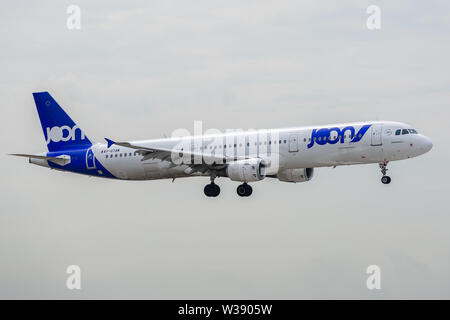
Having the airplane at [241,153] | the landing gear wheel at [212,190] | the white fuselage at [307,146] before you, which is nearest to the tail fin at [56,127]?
the airplane at [241,153]

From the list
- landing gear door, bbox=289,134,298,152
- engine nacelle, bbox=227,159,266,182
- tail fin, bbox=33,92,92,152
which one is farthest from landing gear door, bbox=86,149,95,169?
landing gear door, bbox=289,134,298,152

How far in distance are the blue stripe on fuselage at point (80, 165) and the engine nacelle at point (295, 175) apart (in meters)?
12.1

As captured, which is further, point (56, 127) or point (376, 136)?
point (56, 127)

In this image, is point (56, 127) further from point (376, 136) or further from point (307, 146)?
point (376, 136)

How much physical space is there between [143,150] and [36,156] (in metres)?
9.83

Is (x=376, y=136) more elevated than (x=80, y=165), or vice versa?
(x=80, y=165)

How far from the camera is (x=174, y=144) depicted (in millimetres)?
64500

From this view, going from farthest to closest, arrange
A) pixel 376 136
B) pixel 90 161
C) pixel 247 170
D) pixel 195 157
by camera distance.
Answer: pixel 90 161, pixel 195 157, pixel 247 170, pixel 376 136

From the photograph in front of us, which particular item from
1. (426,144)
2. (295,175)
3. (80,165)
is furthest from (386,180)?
(80,165)

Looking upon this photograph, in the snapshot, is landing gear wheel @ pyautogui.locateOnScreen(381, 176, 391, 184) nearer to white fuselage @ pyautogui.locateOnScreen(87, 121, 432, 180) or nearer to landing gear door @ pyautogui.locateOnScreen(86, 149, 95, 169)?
white fuselage @ pyautogui.locateOnScreen(87, 121, 432, 180)

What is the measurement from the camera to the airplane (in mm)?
58844

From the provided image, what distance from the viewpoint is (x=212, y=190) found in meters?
63.5

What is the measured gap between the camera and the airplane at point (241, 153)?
5884cm

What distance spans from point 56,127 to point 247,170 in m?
17.4
